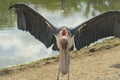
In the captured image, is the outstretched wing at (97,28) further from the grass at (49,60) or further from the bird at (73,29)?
the grass at (49,60)

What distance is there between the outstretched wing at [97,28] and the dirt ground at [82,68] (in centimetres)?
157

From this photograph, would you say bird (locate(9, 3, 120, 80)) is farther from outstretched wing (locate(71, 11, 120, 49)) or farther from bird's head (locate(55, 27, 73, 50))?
bird's head (locate(55, 27, 73, 50))

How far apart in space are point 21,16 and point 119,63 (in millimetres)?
4461

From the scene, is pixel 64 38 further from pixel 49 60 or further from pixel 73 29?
pixel 49 60

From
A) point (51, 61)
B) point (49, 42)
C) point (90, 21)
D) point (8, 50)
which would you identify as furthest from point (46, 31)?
point (8, 50)

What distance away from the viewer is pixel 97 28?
1041 cm

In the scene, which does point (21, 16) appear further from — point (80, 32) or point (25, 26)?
point (80, 32)

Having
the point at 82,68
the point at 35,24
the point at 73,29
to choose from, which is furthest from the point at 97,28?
the point at 82,68

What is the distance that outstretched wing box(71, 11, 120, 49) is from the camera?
989 cm

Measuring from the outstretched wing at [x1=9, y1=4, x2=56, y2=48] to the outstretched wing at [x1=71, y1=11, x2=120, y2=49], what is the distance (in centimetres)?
67

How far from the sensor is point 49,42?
10258 mm

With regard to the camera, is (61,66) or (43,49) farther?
(43,49)

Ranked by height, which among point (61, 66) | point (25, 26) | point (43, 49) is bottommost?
point (43, 49)

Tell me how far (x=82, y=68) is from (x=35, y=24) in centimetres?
329
